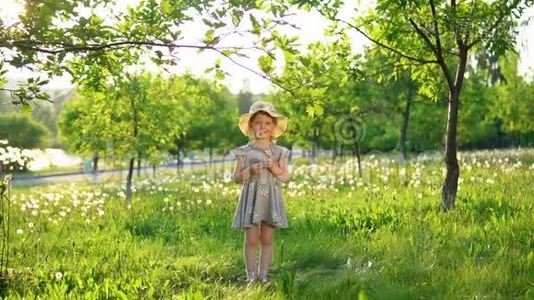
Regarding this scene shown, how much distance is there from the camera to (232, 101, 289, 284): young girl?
18.2 feet

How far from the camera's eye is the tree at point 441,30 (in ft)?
25.4

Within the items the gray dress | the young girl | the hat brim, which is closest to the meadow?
the young girl

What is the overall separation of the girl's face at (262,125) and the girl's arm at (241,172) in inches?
11.7

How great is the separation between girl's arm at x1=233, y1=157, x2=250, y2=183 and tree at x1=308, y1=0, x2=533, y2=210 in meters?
2.85

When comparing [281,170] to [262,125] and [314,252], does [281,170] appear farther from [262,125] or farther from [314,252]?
[314,252]

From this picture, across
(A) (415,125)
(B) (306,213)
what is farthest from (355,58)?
(A) (415,125)

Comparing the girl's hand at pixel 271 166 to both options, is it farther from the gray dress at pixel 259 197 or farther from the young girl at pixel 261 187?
the gray dress at pixel 259 197

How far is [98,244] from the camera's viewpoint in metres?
7.64

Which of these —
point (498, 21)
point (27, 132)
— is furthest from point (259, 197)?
point (27, 132)

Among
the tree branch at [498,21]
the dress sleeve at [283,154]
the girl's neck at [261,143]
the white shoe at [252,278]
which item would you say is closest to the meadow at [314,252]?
the white shoe at [252,278]

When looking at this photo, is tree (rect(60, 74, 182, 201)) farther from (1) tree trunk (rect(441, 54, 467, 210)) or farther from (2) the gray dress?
(2) the gray dress

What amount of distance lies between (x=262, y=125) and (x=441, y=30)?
424 cm

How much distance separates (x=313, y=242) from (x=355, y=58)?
9.00 feet

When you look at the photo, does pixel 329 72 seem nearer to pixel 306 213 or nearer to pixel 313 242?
pixel 313 242
